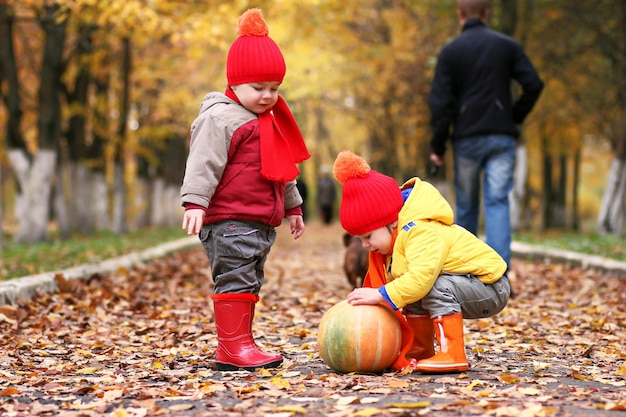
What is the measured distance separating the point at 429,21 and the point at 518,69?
16309mm

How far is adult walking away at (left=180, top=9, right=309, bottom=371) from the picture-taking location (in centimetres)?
513

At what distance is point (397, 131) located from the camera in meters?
33.9

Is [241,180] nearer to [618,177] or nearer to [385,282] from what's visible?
→ [385,282]

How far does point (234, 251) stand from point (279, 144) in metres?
0.73

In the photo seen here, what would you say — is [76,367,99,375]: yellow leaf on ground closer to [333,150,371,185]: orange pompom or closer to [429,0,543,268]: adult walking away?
[333,150,371,185]: orange pompom

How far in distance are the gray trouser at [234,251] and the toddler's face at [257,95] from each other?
71 cm

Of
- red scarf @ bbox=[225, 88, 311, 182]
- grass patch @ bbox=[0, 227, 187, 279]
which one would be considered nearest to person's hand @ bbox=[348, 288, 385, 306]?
red scarf @ bbox=[225, 88, 311, 182]

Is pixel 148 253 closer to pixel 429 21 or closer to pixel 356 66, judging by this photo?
pixel 429 21

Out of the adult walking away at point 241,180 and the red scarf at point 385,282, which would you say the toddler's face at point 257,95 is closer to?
the adult walking away at point 241,180

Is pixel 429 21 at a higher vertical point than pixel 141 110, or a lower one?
higher

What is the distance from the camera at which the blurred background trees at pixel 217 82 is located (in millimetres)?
17891

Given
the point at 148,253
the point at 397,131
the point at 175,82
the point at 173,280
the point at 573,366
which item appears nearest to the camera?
the point at 573,366

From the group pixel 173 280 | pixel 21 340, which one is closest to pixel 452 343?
pixel 21 340

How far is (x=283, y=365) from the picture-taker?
528 cm
